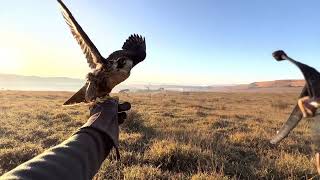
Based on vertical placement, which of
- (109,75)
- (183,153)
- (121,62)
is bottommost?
(183,153)

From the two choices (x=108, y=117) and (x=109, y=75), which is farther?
(x=109, y=75)

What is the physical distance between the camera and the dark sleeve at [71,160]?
2133 millimetres

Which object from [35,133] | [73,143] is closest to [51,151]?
[73,143]

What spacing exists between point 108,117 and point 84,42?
129cm

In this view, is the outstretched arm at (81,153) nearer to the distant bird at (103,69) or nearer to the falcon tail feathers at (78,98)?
the distant bird at (103,69)

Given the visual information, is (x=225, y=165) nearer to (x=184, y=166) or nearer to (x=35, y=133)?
(x=184, y=166)

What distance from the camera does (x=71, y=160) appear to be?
8.37 feet

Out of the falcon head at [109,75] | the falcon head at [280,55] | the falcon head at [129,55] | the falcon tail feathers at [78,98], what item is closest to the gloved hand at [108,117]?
Result: the falcon head at [109,75]

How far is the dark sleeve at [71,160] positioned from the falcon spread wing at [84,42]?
48.4 inches

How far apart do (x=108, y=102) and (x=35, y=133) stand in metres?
7.48

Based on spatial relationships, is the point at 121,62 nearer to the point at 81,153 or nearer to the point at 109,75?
the point at 109,75

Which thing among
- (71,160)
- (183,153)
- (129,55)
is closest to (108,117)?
(71,160)

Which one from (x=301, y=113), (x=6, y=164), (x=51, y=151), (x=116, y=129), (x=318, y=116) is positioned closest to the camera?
(x=318, y=116)

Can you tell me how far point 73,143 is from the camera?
284cm
